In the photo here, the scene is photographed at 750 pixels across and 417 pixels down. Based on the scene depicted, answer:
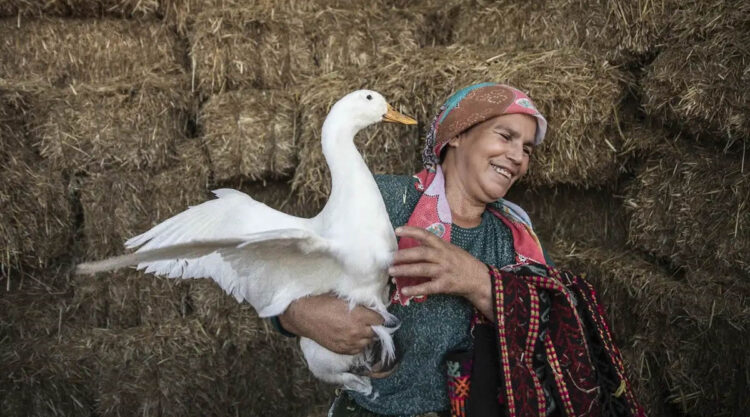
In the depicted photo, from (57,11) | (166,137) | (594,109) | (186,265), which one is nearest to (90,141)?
(166,137)

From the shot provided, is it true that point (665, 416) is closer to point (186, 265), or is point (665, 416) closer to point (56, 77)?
point (186, 265)

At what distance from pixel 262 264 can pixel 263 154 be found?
3.71ft

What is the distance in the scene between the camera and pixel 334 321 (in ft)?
4.50

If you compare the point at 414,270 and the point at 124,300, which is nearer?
the point at 414,270

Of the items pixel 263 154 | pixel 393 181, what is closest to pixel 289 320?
pixel 393 181

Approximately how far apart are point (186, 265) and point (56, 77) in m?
1.63

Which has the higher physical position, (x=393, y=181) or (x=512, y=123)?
(x=512, y=123)

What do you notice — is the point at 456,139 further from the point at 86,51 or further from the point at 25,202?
the point at 86,51

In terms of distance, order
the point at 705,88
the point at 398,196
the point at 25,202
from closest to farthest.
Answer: the point at 398,196 < the point at 705,88 < the point at 25,202

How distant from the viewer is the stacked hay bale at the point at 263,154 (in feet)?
6.71

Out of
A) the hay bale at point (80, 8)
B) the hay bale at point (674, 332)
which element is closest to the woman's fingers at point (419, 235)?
the hay bale at point (674, 332)

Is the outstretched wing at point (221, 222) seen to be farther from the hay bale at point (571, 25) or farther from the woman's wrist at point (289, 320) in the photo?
the hay bale at point (571, 25)

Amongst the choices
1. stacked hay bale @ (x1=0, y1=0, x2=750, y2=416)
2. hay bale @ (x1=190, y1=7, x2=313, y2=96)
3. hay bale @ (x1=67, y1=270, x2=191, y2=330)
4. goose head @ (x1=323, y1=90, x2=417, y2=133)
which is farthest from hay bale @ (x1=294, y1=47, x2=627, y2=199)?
goose head @ (x1=323, y1=90, x2=417, y2=133)

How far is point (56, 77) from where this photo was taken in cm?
264
